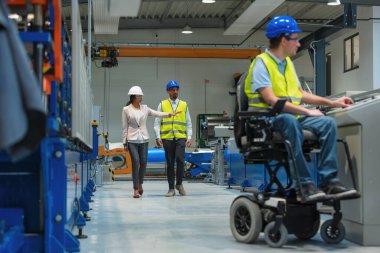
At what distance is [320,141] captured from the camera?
3.20m

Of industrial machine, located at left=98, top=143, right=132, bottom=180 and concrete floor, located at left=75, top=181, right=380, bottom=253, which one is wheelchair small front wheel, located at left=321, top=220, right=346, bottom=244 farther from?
industrial machine, located at left=98, top=143, right=132, bottom=180

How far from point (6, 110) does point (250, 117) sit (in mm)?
2269

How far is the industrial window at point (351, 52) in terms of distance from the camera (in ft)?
45.6

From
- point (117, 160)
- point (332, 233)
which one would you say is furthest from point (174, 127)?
point (117, 160)

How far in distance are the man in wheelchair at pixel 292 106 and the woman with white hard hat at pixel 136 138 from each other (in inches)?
145

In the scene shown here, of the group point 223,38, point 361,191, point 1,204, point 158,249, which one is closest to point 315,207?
point 361,191

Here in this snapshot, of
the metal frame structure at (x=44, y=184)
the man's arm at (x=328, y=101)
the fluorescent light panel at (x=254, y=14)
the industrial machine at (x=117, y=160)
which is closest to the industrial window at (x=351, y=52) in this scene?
the fluorescent light panel at (x=254, y=14)

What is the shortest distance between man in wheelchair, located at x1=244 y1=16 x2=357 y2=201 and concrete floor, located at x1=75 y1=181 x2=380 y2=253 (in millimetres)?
378

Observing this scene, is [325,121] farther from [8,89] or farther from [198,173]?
[198,173]

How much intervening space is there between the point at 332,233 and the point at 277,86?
0.95 metres

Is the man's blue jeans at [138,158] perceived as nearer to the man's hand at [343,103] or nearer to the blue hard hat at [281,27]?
the blue hard hat at [281,27]

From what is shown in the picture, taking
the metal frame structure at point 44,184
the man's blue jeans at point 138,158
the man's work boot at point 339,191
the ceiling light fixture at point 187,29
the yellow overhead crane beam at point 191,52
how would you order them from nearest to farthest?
the metal frame structure at point 44,184
the man's work boot at point 339,191
the man's blue jeans at point 138,158
the yellow overhead crane beam at point 191,52
the ceiling light fixture at point 187,29

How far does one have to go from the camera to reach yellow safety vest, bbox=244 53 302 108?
135 inches

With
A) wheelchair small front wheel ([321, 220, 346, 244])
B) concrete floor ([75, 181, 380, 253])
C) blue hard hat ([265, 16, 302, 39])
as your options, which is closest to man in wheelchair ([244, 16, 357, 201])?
blue hard hat ([265, 16, 302, 39])
